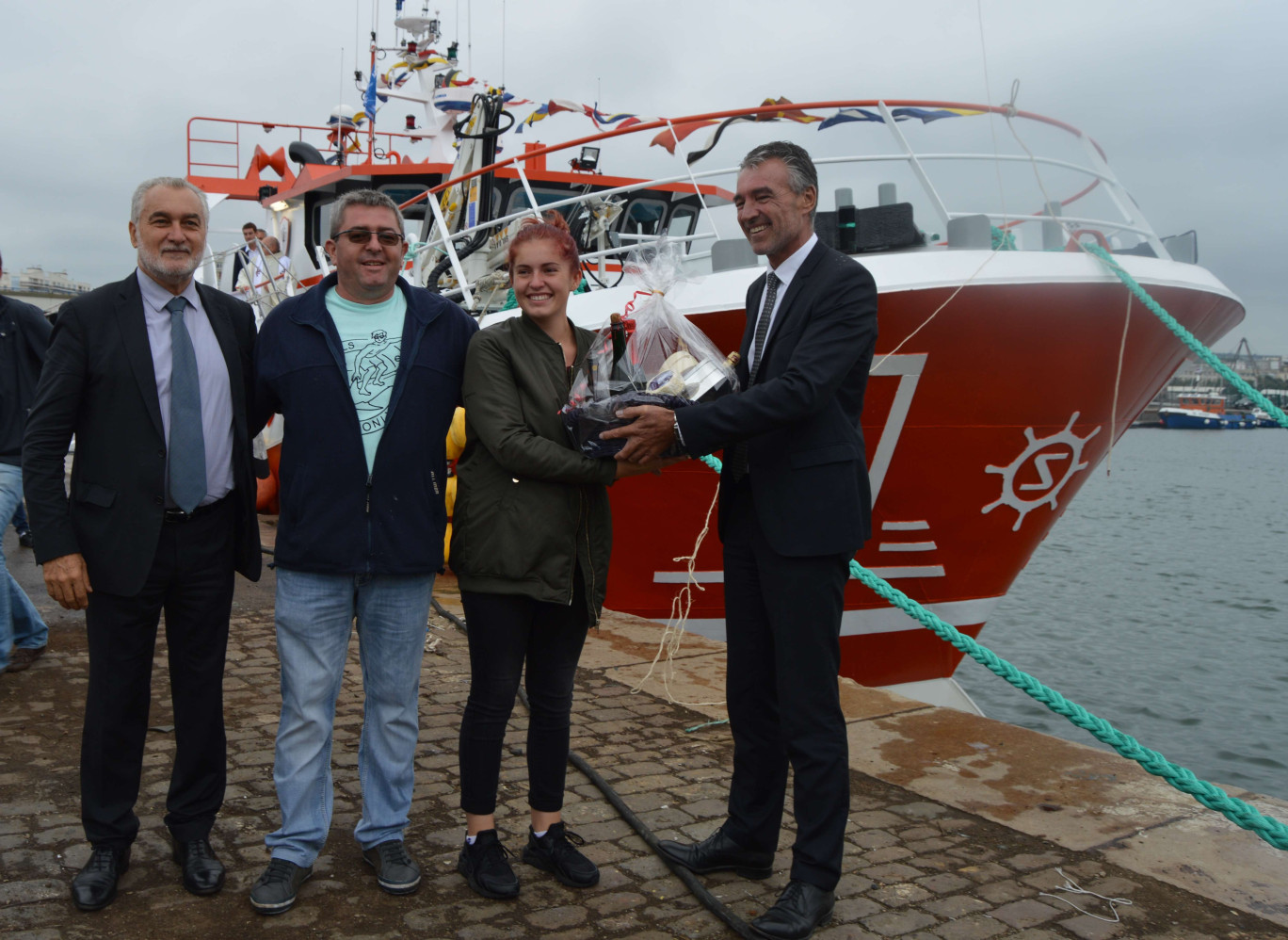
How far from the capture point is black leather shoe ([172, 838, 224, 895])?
9.18ft

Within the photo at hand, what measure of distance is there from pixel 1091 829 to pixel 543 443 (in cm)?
221

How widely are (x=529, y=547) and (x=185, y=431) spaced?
3.28 feet

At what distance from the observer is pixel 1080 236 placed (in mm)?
5605

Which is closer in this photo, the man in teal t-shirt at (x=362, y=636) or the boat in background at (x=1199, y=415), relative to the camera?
the man in teal t-shirt at (x=362, y=636)

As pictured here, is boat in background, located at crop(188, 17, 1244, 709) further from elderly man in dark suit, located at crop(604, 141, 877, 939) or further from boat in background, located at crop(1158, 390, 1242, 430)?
boat in background, located at crop(1158, 390, 1242, 430)

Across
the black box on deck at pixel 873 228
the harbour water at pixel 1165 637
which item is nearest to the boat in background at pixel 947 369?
the black box on deck at pixel 873 228

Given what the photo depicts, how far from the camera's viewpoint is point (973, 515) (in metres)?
5.91

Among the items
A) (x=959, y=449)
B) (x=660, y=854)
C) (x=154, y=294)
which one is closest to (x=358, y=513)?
(x=154, y=294)

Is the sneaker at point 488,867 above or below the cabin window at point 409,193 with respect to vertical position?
below

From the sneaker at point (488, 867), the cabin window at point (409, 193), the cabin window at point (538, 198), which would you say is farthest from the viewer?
the cabin window at point (409, 193)

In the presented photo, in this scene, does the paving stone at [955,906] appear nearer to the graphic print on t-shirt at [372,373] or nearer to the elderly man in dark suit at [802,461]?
the elderly man in dark suit at [802,461]

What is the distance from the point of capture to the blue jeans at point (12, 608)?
15.7 ft

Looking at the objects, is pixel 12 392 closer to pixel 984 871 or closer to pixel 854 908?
pixel 854 908

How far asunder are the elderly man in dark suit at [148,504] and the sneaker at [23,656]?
250cm
